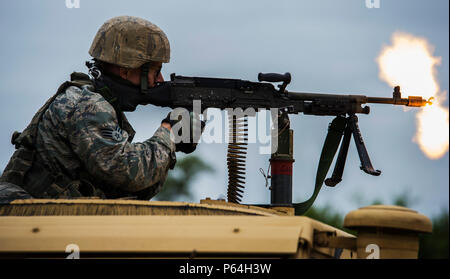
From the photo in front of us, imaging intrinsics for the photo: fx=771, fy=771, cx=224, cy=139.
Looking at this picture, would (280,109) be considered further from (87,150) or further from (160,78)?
(87,150)

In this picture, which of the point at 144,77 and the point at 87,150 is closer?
the point at 87,150

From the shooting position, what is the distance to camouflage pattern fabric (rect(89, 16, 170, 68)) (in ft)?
19.7

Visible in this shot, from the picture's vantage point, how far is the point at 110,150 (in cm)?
514

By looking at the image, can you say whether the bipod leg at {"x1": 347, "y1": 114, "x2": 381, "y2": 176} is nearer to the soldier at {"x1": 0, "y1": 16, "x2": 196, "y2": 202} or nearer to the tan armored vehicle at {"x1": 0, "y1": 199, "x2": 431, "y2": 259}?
the soldier at {"x1": 0, "y1": 16, "x2": 196, "y2": 202}

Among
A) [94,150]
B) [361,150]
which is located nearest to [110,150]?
[94,150]

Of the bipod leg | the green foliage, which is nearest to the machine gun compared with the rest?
the bipod leg

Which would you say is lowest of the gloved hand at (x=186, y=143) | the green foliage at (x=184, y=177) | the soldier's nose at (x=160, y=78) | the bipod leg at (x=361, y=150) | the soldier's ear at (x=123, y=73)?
the green foliage at (x=184, y=177)

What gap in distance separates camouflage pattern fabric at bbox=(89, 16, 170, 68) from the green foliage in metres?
29.9

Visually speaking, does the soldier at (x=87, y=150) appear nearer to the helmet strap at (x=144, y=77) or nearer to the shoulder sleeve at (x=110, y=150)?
the shoulder sleeve at (x=110, y=150)

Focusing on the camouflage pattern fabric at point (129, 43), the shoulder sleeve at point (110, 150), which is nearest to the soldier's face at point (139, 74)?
the camouflage pattern fabric at point (129, 43)

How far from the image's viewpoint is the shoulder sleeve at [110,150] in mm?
5125

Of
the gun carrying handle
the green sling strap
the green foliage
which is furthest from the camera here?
the green foliage

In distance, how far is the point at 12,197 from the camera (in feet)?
17.0
